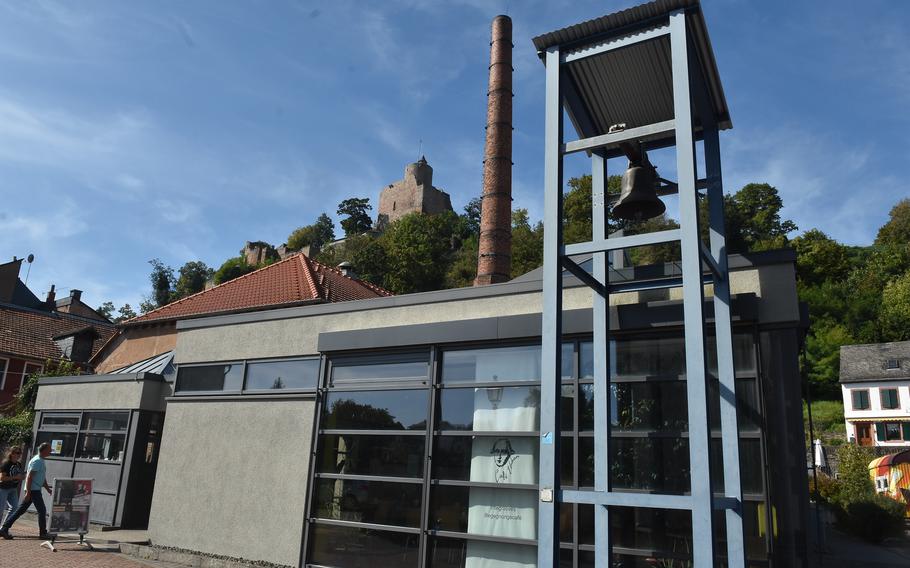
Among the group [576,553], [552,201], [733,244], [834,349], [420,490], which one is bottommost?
[576,553]

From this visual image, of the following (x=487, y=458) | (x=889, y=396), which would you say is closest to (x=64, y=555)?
(x=487, y=458)

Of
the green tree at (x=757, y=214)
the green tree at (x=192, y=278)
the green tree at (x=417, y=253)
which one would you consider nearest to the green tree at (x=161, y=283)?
the green tree at (x=192, y=278)

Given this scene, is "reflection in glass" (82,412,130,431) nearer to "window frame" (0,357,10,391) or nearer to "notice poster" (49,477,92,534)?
"notice poster" (49,477,92,534)

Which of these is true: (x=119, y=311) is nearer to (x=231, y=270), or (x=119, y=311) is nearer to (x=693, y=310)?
(x=231, y=270)

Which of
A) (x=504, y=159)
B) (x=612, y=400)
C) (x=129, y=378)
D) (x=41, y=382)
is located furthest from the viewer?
(x=504, y=159)

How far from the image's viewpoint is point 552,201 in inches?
222

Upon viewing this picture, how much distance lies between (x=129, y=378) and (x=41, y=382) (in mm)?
3740

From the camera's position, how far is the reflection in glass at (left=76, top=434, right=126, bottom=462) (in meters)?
12.7

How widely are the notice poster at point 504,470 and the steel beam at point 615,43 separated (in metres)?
3.35

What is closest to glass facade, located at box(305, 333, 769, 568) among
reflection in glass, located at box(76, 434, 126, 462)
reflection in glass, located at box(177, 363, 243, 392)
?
reflection in glass, located at box(177, 363, 243, 392)

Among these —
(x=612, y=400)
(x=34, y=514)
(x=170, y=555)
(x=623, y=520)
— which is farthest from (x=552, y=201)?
(x=34, y=514)

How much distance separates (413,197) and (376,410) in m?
67.4

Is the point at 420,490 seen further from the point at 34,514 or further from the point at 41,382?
the point at 41,382

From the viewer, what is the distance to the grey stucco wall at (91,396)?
12.9 metres
